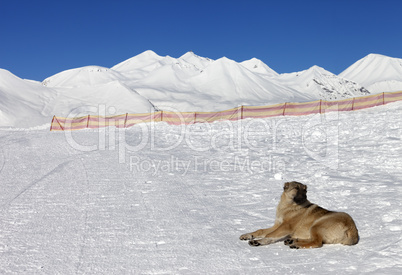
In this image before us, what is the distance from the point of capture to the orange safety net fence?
28547 millimetres

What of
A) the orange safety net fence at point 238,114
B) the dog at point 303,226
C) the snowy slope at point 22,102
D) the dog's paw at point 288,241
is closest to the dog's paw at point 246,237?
the dog at point 303,226

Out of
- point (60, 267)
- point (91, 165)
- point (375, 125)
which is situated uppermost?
point (375, 125)

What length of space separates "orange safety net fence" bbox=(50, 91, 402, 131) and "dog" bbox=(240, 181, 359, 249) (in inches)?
901

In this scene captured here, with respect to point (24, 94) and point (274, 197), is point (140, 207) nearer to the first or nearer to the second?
point (274, 197)

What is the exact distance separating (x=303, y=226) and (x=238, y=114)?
23.7m

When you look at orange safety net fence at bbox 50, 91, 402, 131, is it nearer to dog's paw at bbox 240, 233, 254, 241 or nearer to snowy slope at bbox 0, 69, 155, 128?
dog's paw at bbox 240, 233, 254, 241

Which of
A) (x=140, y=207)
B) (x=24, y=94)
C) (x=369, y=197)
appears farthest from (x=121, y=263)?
(x=24, y=94)

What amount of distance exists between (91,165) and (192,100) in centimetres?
18359

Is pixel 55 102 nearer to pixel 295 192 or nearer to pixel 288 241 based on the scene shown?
pixel 295 192

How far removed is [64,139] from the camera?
16969mm

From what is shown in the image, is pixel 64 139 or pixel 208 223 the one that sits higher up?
pixel 64 139

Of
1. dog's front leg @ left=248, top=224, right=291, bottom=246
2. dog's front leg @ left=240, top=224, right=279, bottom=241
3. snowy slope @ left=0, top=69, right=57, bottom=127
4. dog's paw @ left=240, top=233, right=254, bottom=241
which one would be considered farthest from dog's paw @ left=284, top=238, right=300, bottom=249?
snowy slope @ left=0, top=69, right=57, bottom=127

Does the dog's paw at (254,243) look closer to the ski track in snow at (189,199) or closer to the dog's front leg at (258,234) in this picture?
the ski track in snow at (189,199)

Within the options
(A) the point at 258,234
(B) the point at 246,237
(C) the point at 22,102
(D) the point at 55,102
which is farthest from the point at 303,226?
(D) the point at 55,102
